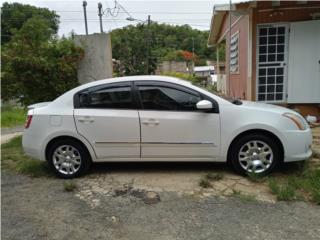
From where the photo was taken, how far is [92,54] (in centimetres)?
938

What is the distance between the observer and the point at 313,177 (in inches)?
193

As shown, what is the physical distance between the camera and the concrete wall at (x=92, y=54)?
933 cm

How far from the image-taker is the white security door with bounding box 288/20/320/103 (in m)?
8.80

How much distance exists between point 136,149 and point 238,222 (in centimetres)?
206

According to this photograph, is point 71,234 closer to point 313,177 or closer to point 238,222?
point 238,222

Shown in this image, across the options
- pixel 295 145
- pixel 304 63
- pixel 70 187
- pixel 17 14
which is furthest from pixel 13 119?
pixel 17 14

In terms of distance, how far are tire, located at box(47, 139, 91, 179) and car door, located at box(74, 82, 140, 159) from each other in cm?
21

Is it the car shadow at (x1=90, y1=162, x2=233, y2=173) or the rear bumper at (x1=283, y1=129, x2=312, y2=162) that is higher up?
the rear bumper at (x1=283, y1=129, x2=312, y2=162)

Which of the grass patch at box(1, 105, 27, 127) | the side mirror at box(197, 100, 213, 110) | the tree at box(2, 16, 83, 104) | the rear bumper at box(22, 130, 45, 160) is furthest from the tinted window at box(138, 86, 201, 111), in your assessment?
the grass patch at box(1, 105, 27, 127)

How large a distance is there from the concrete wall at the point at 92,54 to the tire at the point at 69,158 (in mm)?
4109

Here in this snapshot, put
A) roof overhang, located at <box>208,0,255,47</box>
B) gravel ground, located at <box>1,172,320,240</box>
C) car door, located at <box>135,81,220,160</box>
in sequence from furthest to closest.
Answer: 1. roof overhang, located at <box>208,0,255,47</box>
2. car door, located at <box>135,81,220,160</box>
3. gravel ground, located at <box>1,172,320,240</box>

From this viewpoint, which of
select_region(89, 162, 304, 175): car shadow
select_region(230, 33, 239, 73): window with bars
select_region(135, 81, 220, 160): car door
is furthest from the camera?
select_region(230, 33, 239, 73): window with bars

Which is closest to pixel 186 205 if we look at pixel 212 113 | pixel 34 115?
pixel 212 113

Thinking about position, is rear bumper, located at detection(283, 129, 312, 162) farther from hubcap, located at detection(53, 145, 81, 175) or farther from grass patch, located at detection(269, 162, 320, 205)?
hubcap, located at detection(53, 145, 81, 175)
